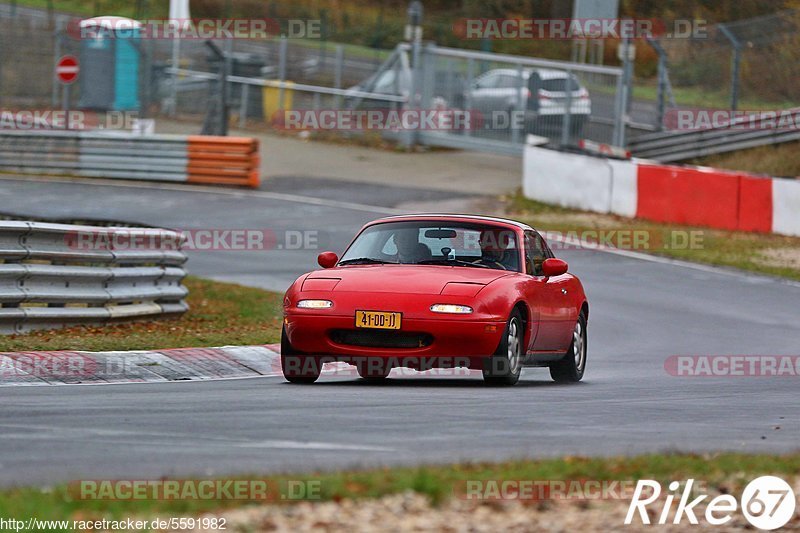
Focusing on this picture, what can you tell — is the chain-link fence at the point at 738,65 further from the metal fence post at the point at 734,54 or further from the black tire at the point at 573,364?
the black tire at the point at 573,364

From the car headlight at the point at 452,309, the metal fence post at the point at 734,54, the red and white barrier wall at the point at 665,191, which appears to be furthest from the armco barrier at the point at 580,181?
the car headlight at the point at 452,309

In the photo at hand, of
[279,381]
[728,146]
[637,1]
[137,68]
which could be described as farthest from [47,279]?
[637,1]

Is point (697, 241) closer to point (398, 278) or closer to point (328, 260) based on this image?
point (328, 260)

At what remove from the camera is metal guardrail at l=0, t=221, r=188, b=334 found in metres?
12.9

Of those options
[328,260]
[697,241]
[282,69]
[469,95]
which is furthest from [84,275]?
[282,69]

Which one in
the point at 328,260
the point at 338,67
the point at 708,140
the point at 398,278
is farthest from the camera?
the point at 338,67

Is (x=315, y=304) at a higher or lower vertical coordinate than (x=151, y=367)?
higher

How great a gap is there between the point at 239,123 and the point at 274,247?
17206mm

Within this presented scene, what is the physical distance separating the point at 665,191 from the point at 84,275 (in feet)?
47.0

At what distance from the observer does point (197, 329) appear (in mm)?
14766

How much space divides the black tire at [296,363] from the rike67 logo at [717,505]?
4.54 meters

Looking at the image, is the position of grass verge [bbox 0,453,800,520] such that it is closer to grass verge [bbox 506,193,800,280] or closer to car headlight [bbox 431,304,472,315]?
car headlight [bbox 431,304,472,315]

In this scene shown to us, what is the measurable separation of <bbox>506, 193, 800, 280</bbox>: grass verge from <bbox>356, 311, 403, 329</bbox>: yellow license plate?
11.9 m

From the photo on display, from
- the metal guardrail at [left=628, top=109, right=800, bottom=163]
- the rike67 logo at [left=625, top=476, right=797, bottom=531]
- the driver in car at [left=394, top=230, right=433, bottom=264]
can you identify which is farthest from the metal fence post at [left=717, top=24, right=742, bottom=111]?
the rike67 logo at [left=625, top=476, right=797, bottom=531]
